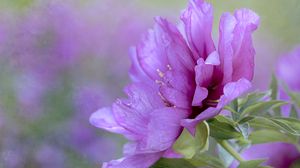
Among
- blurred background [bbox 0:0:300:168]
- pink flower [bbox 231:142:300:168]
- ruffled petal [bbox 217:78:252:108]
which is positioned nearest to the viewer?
ruffled petal [bbox 217:78:252:108]

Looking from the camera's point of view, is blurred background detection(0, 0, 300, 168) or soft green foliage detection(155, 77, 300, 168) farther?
blurred background detection(0, 0, 300, 168)

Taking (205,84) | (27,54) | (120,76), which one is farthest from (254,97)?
(120,76)

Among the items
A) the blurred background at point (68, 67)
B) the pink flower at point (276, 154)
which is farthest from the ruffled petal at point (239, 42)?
the blurred background at point (68, 67)

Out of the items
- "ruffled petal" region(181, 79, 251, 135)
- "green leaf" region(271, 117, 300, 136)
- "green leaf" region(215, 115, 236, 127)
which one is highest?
"ruffled petal" region(181, 79, 251, 135)

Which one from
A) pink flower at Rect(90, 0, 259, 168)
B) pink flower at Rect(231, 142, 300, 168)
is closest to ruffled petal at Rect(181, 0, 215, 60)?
Answer: pink flower at Rect(90, 0, 259, 168)

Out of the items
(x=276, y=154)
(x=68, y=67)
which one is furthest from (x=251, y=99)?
(x=68, y=67)

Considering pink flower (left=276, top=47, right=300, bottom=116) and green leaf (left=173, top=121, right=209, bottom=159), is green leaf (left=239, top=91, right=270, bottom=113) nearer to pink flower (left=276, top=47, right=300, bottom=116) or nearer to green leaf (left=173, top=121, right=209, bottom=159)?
green leaf (left=173, top=121, right=209, bottom=159)

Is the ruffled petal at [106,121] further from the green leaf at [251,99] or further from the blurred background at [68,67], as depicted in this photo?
the blurred background at [68,67]

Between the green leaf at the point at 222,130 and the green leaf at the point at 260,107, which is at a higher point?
the green leaf at the point at 260,107
